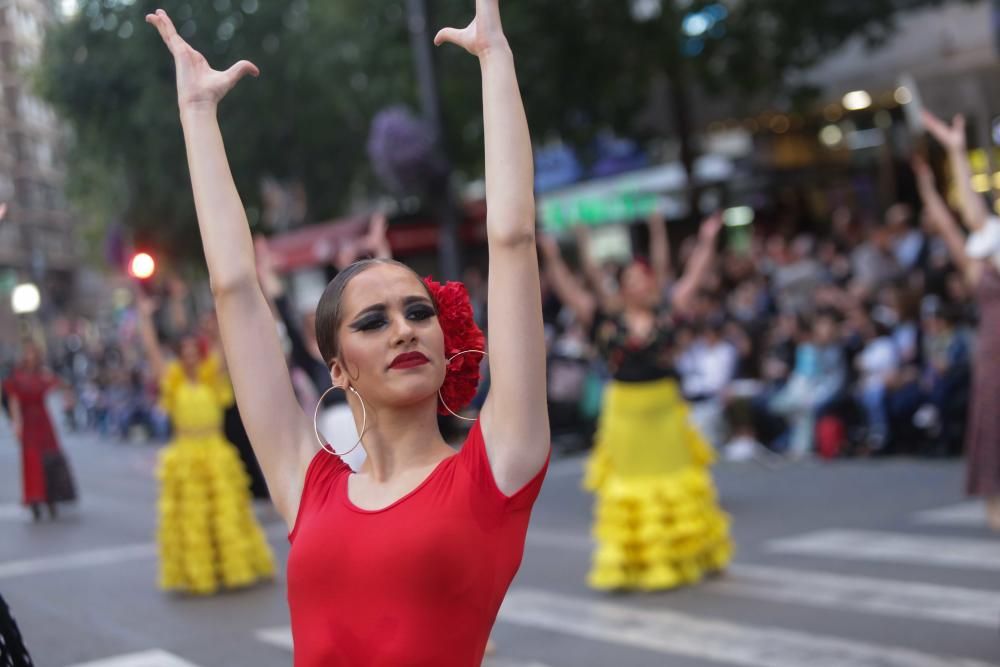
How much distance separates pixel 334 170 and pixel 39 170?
14.7 metres

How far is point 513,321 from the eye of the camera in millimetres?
2559

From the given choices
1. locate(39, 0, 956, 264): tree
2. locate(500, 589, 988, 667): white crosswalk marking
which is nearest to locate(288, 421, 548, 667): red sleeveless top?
locate(500, 589, 988, 667): white crosswalk marking

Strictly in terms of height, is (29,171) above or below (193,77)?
above

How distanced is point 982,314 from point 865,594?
2013 millimetres

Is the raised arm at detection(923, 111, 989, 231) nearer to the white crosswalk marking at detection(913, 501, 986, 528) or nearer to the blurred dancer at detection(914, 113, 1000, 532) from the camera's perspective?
the blurred dancer at detection(914, 113, 1000, 532)

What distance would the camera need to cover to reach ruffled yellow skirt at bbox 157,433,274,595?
9.12 metres

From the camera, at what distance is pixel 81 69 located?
969 inches

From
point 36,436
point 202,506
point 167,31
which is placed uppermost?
point 167,31

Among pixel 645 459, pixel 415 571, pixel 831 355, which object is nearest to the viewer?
pixel 415 571

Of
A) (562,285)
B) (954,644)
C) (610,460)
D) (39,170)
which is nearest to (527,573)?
(610,460)

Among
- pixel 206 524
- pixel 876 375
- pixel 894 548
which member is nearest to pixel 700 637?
pixel 894 548

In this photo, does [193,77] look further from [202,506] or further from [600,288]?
[202,506]

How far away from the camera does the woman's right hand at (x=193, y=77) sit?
2.84 metres

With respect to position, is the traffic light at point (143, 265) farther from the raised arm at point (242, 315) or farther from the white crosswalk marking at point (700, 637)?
the raised arm at point (242, 315)
